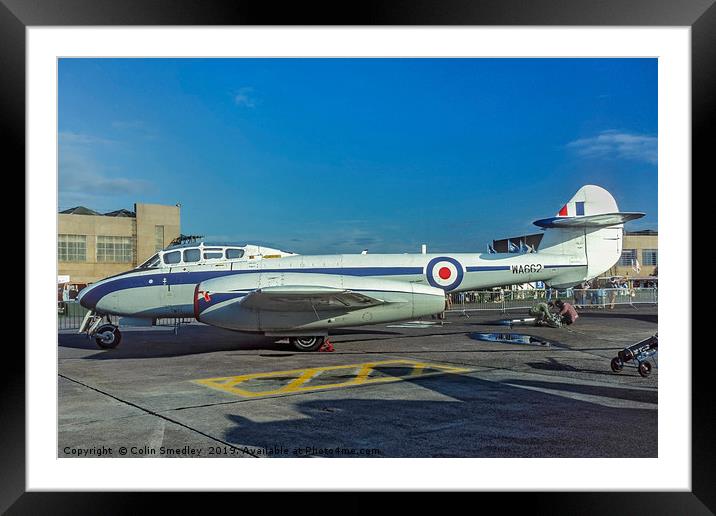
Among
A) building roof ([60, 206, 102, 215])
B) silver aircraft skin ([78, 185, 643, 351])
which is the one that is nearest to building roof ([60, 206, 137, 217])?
building roof ([60, 206, 102, 215])

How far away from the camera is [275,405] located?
6.25 meters

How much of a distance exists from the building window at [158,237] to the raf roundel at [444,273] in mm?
22483

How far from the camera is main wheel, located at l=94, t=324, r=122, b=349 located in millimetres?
11906

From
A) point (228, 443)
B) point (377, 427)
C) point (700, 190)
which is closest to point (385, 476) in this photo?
point (377, 427)

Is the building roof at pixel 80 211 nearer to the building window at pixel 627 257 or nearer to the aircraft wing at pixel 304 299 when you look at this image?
the aircraft wing at pixel 304 299

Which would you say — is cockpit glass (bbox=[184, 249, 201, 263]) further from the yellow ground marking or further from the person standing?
the person standing

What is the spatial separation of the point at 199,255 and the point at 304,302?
3260 mm

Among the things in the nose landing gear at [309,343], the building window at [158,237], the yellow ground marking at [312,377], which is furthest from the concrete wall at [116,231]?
the yellow ground marking at [312,377]

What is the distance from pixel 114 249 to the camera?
2975 centimetres

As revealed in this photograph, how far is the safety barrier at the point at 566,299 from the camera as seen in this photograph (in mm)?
23344

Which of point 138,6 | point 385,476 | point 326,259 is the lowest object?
point 385,476

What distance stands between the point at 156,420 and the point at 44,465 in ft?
3.84

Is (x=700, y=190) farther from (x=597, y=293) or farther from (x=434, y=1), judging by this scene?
(x=597, y=293)

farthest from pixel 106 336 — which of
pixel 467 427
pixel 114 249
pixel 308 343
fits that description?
pixel 114 249
